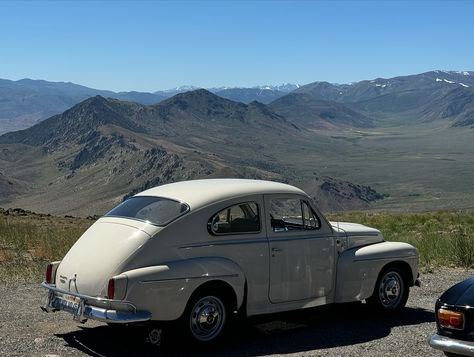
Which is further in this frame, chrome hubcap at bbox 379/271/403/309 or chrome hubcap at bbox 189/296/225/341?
chrome hubcap at bbox 379/271/403/309

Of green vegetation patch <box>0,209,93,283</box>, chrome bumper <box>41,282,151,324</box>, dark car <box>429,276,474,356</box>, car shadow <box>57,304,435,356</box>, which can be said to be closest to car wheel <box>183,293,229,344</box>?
car shadow <box>57,304,435,356</box>

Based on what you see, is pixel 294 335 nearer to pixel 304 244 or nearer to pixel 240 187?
pixel 304 244

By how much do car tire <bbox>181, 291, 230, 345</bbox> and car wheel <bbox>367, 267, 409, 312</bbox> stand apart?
7.81ft

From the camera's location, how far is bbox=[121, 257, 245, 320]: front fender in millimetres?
6648

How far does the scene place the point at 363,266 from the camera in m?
8.47

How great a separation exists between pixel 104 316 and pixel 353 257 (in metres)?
3.38

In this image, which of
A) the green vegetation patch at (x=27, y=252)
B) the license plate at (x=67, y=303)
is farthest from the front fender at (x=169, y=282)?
the green vegetation patch at (x=27, y=252)

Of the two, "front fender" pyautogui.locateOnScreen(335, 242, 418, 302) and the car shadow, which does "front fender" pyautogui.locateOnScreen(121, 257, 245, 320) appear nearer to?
the car shadow

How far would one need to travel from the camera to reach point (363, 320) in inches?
340

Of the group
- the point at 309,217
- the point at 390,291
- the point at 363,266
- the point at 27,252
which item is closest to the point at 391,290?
the point at 390,291

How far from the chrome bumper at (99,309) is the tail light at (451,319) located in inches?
111

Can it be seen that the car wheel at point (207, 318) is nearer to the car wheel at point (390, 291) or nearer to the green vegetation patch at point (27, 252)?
the car wheel at point (390, 291)

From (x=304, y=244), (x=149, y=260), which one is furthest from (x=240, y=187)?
(x=149, y=260)

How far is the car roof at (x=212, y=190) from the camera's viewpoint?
297 inches
